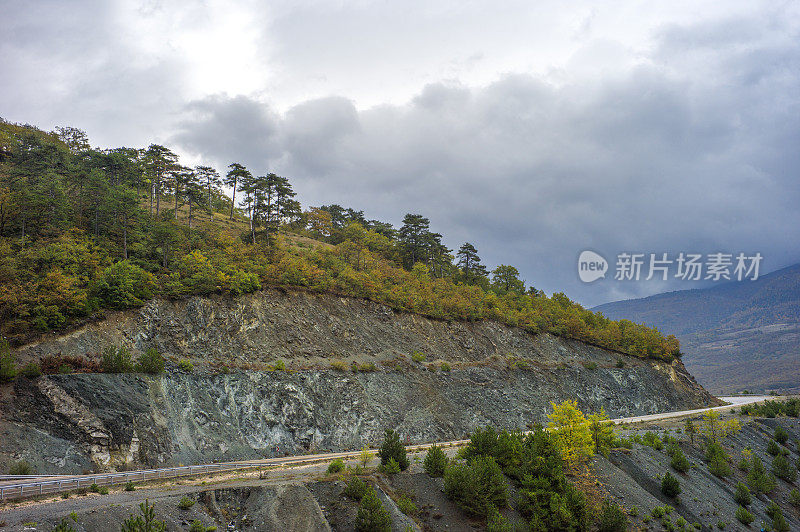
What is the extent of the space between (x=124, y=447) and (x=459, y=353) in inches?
1758

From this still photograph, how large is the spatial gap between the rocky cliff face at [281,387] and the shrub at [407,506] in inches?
616

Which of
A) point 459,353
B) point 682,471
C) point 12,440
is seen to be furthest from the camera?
point 459,353

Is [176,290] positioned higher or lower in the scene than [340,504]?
higher

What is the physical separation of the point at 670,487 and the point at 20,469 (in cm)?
4685

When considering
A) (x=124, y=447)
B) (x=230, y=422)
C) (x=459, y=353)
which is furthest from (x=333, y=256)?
(x=124, y=447)

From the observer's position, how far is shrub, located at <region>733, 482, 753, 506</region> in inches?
1581

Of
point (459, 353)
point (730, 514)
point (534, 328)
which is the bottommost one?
point (730, 514)

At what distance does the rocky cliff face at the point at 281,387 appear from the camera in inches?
1186

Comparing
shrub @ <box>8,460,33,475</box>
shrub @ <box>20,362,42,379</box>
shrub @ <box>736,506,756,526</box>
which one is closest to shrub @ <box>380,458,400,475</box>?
shrub @ <box>8,460,33,475</box>

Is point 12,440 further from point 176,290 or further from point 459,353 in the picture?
point 459,353

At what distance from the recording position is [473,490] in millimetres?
27188

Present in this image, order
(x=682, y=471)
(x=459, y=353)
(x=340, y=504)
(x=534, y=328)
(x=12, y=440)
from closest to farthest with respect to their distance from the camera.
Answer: (x=340, y=504)
(x=12, y=440)
(x=682, y=471)
(x=459, y=353)
(x=534, y=328)

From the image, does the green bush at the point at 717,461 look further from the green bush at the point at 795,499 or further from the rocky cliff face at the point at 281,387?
the rocky cliff face at the point at 281,387

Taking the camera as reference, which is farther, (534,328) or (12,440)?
(534,328)
